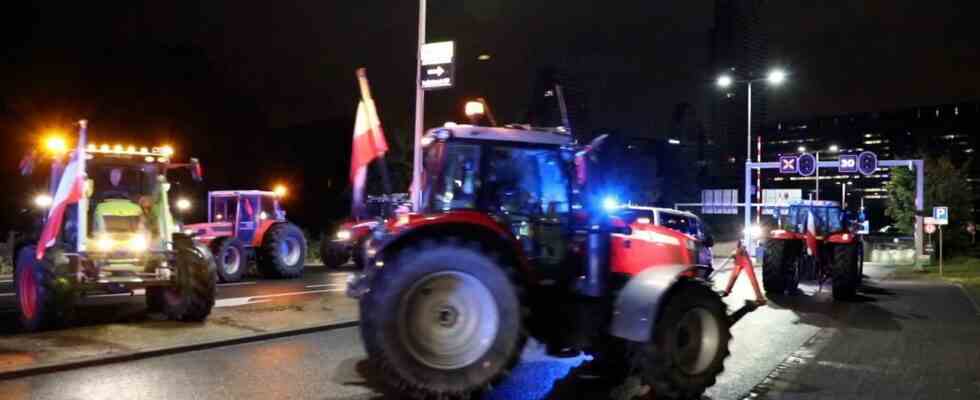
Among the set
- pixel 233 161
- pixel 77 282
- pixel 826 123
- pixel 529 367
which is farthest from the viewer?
pixel 826 123

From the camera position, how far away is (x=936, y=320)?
47.8 ft

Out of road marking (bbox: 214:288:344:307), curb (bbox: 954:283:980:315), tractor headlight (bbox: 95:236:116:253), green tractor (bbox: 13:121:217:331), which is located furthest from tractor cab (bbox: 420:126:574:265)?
curb (bbox: 954:283:980:315)

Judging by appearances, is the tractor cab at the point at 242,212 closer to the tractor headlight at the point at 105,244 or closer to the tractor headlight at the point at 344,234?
the tractor headlight at the point at 344,234

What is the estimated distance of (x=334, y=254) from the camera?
26406mm

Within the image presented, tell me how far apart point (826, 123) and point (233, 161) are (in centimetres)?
10871

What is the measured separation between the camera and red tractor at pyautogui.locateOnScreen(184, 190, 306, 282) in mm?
20656

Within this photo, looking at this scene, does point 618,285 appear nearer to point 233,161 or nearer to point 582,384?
point 582,384

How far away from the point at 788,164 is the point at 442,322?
95.0 ft

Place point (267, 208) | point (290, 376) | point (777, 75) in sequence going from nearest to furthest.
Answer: point (290, 376) < point (267, 208) < point (777, 75)

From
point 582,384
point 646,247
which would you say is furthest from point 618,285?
point 582,384

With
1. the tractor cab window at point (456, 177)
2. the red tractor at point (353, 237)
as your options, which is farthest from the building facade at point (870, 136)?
the tractor cab window at point (456, 177)

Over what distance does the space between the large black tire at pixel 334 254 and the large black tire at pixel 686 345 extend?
19.4m

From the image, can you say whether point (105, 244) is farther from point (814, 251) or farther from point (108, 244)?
point (814, 251)

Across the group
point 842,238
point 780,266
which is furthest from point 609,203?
point 842,238
